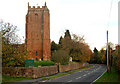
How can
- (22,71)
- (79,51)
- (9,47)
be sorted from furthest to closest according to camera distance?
(79,51), (22,71), (9,47)

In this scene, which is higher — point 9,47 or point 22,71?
point 9,47

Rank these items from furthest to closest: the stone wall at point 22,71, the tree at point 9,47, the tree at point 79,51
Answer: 1. the tree at point 79,51
2. the stone wall at point 22,71
3. the tree at point 9,47

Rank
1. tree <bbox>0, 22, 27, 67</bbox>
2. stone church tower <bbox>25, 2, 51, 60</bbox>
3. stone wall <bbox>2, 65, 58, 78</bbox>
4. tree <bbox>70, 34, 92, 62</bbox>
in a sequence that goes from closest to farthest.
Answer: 1. tree <bbox>0, 22, 27, 67</bbox>
2. stone wall <bbox>2, 65, 58, 78</bbox>
3. tree <bbox>70, 34, 92, 62</bbox>
4. stone church tower <bbox>25, 2, 51, 60</bbox>

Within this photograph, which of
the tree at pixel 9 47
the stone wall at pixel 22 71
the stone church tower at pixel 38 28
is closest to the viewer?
the tree at pixel 9 47

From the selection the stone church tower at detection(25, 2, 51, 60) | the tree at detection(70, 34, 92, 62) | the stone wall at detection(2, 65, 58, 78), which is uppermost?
the stone church tower at detection(25, 2, 51, 60)

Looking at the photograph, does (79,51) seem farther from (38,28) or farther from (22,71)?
Answer: (22,71)

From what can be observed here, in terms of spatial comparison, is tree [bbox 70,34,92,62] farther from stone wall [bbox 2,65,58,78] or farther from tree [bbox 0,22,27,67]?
tree [bbox 0,22,27,67]

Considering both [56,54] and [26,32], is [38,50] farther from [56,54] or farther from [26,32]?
[56,54]

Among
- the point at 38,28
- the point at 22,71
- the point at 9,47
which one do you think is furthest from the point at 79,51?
the point at 9,47

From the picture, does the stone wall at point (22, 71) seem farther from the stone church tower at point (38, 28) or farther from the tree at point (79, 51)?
the stone church tower at point (38, 28)

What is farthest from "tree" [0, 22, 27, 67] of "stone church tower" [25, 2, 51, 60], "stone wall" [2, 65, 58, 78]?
"stone church tower" [25, 2, 51, 60]

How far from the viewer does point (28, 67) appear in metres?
26.9

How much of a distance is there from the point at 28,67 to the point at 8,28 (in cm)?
881

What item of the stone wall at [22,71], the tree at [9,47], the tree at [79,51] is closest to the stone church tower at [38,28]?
the tree at [79,51]
